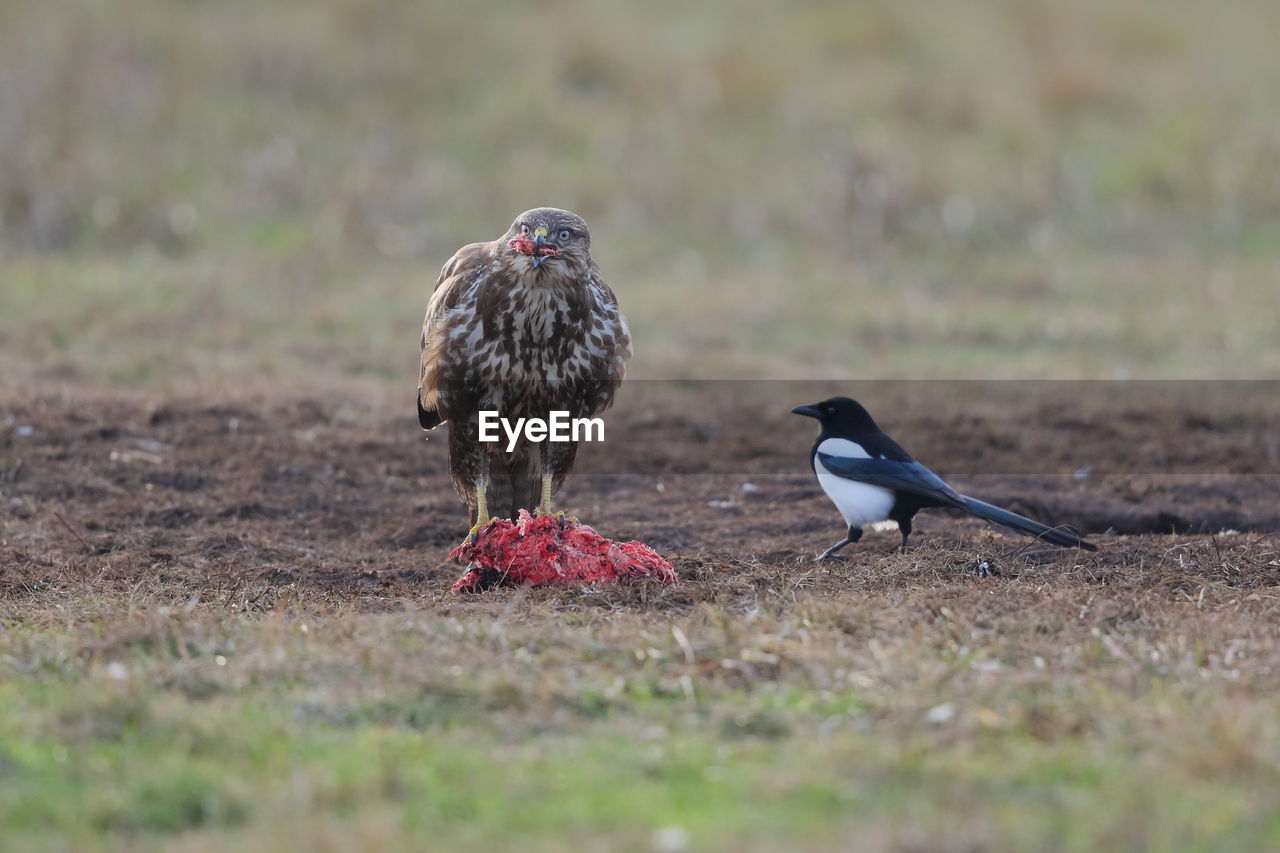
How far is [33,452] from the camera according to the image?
932 cm

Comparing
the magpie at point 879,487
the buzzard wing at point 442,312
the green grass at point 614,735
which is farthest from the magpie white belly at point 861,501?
the buzzard wing at point 442,312

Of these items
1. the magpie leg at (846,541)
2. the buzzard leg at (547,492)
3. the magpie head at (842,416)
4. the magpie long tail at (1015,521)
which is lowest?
the magpie leg at (846,541)

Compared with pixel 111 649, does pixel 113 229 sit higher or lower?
higher

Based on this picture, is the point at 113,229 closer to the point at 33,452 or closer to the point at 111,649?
the point at 33,452

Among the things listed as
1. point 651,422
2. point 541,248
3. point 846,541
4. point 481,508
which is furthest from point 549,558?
point 651,422

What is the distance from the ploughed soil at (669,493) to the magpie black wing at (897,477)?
0.81 feet

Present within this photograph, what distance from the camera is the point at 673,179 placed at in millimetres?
19031

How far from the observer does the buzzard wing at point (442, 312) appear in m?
7.22

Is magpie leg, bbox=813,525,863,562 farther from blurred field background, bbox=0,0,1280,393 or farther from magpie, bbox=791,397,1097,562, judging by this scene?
blurred field background, bbox=0,0,1280,393

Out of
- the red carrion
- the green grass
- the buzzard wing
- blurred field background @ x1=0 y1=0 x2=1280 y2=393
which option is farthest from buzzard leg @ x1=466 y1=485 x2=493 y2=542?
blurred field background @ x1=0 y1=0 x2=1280 y2=393

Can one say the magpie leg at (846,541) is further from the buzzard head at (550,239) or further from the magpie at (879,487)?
the buzzard head at (550,239)

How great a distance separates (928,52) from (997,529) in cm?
1651

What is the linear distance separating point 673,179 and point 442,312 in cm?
1208

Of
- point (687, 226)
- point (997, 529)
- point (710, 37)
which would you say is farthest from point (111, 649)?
point (710, 37)
